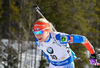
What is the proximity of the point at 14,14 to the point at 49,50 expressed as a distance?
16181 mm

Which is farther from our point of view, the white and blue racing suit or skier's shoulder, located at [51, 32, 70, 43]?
the white and blue racing suit

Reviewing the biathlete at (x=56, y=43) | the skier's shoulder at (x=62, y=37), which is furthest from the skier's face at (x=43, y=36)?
the skier's shoulder at (x=62, y=37)

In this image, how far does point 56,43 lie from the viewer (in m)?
4.34

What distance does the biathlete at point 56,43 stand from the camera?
4168 millimetres

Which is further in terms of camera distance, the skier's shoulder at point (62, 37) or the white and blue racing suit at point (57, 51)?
→ the white and blue racing suit at point (57, 51)

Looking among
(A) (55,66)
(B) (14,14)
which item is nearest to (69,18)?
(B) (14,14)

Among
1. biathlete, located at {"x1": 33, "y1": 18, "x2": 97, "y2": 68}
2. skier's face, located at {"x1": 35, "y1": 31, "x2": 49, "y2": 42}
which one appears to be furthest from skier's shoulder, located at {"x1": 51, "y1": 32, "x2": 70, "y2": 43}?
skier's face, located at {"x1": 35, "y1": 31, "x2": 49, "y2": 42}

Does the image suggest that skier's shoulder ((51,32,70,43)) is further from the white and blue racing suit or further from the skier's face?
the skier's face

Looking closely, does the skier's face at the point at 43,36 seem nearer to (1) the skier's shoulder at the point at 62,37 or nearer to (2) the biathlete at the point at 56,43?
(2) the biathlete at the point at 56,43

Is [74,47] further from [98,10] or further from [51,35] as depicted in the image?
[51,35]

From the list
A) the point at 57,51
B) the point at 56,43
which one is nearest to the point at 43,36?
the point at 56,43

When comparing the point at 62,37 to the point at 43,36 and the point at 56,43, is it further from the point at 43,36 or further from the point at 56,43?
the point at 43,36

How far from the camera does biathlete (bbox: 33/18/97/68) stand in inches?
164

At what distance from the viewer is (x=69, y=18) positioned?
647 inches
